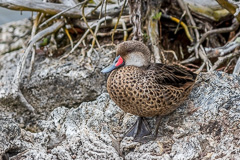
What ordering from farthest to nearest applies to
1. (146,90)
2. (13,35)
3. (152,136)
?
(13,35), (152,136), (146,90)

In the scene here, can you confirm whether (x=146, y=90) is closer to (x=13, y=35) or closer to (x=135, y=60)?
(x=135, y=60)

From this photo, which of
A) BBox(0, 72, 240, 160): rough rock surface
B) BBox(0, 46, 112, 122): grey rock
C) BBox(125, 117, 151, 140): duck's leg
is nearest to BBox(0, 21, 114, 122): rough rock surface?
BBox(0, 46, 112, 122): grey rock

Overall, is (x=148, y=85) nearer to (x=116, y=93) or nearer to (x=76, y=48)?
(x=116, y=93)

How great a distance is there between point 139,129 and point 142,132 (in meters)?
0.04

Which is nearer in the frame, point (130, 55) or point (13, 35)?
point (130, 55)

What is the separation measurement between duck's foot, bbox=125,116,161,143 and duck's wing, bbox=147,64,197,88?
0.30m

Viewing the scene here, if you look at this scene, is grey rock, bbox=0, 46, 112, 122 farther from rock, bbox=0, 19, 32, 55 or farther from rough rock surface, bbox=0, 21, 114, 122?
rock, bbox=0, 19, 32, 55

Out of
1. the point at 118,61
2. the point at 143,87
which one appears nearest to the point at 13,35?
the point at 118,61

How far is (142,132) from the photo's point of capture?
3.13 m

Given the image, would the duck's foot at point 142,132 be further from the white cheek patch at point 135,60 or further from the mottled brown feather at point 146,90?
the white cheek patch at point 135,60

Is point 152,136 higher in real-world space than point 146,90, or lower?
lower

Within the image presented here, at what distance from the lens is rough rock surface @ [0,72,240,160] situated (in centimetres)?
279

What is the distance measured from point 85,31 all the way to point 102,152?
2.22 metres

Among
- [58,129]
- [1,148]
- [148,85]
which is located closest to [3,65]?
[58,129]
